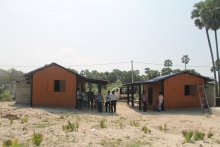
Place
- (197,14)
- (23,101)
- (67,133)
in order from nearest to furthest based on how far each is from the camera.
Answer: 1. (67,133)
2. (23,101)
3. (197,14)

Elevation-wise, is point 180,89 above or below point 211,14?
below

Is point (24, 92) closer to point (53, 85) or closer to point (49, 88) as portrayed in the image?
point (49, 88)

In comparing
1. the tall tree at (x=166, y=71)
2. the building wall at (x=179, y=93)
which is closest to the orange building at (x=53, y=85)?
the building wall at (x=179, y=93)

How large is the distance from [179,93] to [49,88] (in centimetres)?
1008

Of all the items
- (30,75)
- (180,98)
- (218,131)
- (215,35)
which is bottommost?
(218,131)

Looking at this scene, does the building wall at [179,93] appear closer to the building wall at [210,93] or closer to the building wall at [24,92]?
the building wall at [210,93]

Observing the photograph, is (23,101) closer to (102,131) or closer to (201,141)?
(102,131)

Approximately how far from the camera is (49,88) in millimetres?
17656

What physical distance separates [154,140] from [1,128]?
5757 millimetres

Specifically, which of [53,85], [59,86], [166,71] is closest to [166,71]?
[166,71]

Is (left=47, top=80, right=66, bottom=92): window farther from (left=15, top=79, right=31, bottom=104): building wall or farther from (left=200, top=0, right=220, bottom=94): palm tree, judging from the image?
(left=200, top=0, right=220, bottom=94): palm tree

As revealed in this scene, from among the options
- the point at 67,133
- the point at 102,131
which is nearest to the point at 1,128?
the point at 67,133

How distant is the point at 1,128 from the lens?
340 inches

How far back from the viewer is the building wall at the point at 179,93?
671 inches
